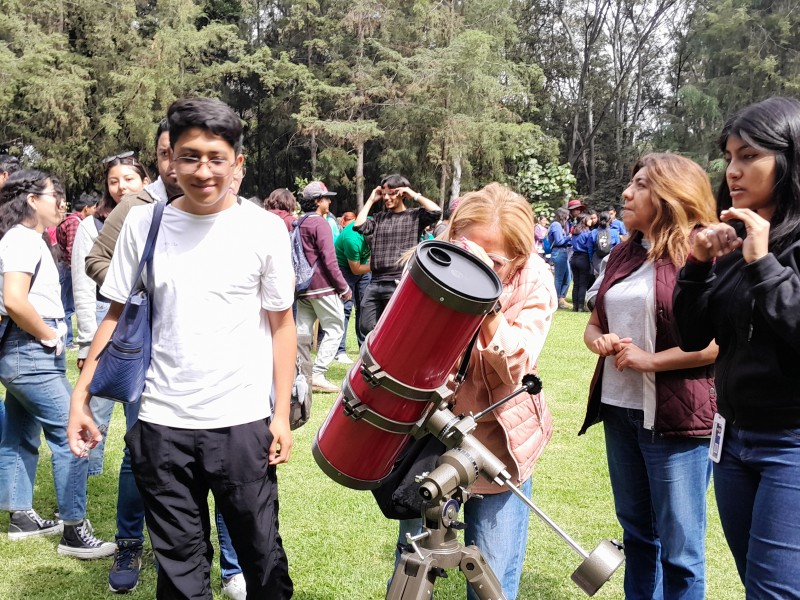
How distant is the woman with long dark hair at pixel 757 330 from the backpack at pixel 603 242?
37.1ft

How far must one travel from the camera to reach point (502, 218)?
235cm

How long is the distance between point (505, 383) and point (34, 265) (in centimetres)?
279

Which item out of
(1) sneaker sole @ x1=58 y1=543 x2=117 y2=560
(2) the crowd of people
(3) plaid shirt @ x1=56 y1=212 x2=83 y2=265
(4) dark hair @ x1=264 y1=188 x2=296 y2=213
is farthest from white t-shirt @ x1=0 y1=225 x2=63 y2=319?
(4) dark hair @ x1=264 y1=188 x2=296 y2=213

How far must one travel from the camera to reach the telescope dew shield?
171 centimetres

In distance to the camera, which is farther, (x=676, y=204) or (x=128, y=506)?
(x=128, y=506)

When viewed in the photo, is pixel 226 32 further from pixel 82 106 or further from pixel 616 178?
pixel 616 178

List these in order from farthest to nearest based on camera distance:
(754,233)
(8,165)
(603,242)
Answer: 1. (603,242)
2. (8,165)
3. (754,233)

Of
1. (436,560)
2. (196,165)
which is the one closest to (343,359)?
(196,165)

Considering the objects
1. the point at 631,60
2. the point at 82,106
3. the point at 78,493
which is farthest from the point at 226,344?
the point at 631,60

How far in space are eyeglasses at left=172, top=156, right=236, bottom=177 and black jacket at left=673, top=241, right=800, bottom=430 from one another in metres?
1.57

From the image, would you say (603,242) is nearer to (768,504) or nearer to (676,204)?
(676,204)

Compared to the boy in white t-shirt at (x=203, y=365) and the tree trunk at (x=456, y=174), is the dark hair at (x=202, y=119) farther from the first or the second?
the tree trunk at (x=456, y=174)

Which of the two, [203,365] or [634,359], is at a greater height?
[634,359]

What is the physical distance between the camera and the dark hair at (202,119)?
2479mm
